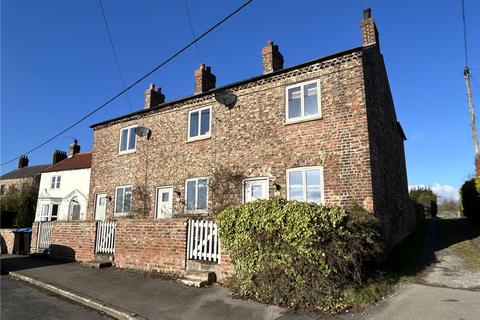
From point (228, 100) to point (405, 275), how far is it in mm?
9376

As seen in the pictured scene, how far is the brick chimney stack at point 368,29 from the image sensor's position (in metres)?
13.8

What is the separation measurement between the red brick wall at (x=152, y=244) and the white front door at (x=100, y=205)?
685cm

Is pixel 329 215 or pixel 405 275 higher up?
pixel 329 215

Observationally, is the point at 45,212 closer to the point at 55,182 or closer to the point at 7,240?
the point at 55,182

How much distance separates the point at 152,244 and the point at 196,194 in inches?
165

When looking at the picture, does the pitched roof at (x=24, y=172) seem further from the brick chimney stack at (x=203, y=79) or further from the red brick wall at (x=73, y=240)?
the brick chimney stack at (x=203, y=79)

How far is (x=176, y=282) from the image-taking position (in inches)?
413

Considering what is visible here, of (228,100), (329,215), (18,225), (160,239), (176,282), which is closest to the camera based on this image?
(329,215)

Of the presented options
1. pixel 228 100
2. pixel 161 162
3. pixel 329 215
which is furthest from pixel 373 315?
pixel 161 162

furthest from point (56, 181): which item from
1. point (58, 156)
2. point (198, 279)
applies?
point (198, 279)

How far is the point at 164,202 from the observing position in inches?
671

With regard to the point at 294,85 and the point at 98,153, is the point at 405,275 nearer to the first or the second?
the point at 294,85

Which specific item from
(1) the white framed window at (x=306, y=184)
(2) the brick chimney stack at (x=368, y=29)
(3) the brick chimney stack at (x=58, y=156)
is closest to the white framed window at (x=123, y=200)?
(1) the white framed window at (x=306, y=184)

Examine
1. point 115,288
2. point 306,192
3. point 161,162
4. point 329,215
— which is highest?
point 161,162
